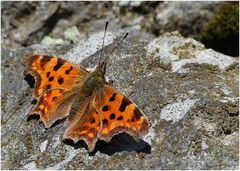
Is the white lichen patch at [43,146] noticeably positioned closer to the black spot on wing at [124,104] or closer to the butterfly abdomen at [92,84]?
the butterfly abdomen at [92,84]

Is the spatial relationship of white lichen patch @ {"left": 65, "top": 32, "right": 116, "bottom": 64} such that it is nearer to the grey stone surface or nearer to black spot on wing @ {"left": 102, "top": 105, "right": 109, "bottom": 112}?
the grey stone surface

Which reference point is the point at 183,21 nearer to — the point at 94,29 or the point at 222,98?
the point at 94,29

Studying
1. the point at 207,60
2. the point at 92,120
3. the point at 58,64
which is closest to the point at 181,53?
the point at 207,60

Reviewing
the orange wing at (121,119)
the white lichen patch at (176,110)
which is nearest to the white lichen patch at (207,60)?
the white lichen patch at (176,110)

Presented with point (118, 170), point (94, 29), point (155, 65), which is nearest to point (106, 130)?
point (118, 170)

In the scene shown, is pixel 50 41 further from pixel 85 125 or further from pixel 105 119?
pixel 105 119
